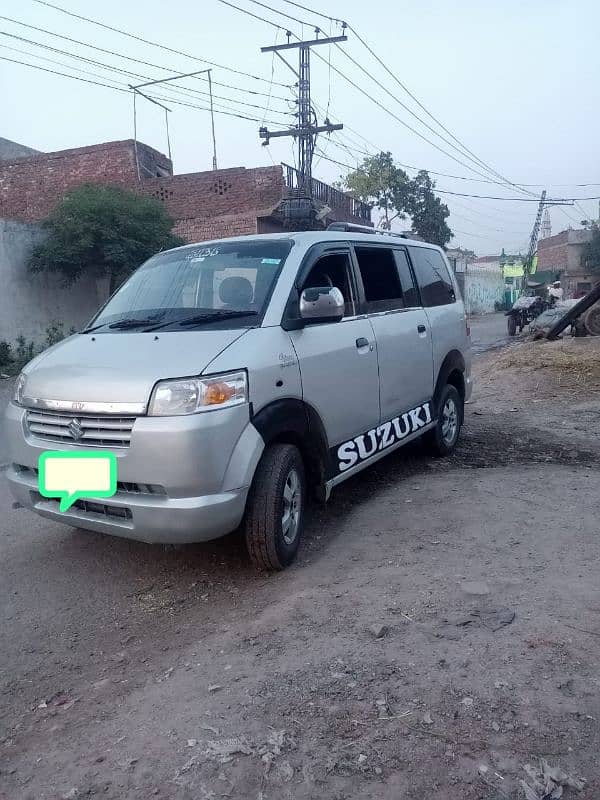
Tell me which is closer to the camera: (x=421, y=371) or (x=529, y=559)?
(x=529, y=559)

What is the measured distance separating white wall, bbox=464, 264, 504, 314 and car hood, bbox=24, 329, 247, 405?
141 feet

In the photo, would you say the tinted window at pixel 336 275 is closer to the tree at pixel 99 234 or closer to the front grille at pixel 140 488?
the front grille at pixel 140 488

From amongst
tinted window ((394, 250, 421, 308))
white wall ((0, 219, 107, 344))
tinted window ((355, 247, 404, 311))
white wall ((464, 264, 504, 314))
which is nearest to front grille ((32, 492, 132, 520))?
tinted window ((355, 247, 404, 311))

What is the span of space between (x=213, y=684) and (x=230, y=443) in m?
1.13

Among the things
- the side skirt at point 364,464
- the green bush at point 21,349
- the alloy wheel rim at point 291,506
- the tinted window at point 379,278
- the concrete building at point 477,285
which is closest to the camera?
the alloy wheel rim at point 291,506

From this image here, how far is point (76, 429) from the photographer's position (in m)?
3.54

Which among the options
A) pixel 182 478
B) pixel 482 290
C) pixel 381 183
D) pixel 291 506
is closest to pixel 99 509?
pixel 182 478

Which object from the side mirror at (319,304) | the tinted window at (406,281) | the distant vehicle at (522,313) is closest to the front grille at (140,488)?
the side mirror at (319,304)

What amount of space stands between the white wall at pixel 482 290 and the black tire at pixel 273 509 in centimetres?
4281

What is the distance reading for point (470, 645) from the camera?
2.88 m

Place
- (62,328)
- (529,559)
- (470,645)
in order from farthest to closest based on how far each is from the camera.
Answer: (62,328) → (529,559) → (470,645)

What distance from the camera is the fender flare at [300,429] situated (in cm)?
363

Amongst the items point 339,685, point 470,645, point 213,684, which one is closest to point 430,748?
point 339,685

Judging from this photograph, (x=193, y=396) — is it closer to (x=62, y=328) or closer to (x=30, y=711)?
(x=30, y=711)
